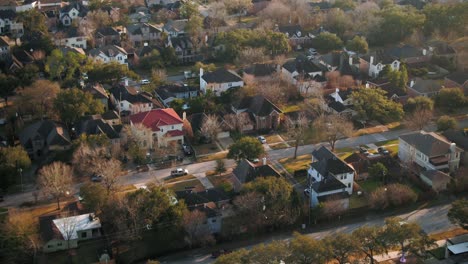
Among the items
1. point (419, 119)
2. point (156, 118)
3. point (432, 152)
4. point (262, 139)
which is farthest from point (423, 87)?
point (156, 118)

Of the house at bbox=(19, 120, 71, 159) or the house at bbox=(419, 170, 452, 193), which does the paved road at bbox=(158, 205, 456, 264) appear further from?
the house at bbox=(19, 120, 71, 159)

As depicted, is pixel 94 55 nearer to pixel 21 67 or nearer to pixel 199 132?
pixel 21 67

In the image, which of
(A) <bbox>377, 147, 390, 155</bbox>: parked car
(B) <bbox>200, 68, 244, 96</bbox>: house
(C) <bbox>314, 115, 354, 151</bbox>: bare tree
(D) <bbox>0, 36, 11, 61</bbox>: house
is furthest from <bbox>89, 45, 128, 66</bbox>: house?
(A) <bbox>377, 147, 390, 155</bbox>: parked car

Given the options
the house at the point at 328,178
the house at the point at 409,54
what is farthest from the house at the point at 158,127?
the house at the point at 409,54

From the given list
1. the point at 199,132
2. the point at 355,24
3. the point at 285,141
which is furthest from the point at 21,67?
the point at 355,24

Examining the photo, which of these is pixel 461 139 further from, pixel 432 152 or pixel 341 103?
pixel 341 103

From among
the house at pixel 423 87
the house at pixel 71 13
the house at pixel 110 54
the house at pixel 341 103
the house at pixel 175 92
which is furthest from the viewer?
the house at pixel 71 13

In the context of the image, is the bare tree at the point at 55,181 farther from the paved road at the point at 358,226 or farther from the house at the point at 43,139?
the paved road at the point at 358,226
